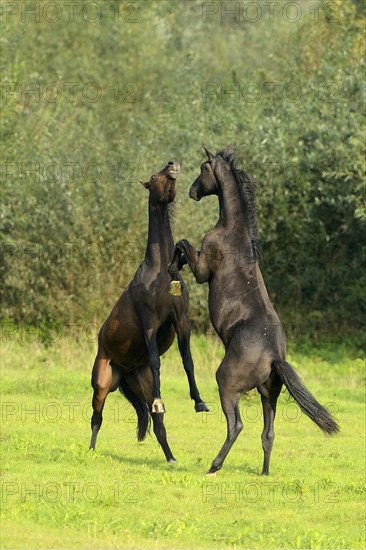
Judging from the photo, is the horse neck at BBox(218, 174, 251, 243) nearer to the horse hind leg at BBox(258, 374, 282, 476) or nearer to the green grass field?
the horse hind leg at BBox(258, 374, 282, 476)

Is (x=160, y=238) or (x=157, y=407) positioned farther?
(x=160, y=238)

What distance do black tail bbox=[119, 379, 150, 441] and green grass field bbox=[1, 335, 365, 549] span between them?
0.29m

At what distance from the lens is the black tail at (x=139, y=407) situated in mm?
12578

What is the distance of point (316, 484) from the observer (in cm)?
1073

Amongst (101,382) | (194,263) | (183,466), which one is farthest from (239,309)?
(101,382)

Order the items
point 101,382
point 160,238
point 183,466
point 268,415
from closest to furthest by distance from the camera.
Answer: point 268,415, point 183,466, point 160,238, point 101,382

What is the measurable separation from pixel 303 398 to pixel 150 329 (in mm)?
1917

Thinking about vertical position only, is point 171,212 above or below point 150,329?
above

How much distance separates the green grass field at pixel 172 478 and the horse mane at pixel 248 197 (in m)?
2.46

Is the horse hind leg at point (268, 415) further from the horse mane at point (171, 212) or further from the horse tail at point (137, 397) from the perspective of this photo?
the horse mane at point (171, 212)

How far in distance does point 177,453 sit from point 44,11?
3615cm

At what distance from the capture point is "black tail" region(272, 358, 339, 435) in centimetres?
1068

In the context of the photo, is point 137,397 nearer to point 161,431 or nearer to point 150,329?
point 161,431

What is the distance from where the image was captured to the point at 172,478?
10.5m
